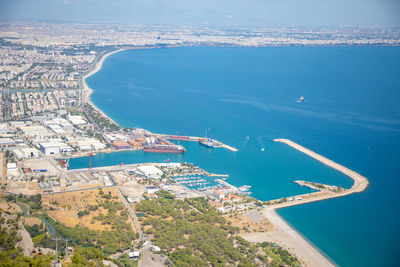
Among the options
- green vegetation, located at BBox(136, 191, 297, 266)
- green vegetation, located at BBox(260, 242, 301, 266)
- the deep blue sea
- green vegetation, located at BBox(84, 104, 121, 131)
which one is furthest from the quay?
green vegetation, located at BBox(84, 104, 121, 131)

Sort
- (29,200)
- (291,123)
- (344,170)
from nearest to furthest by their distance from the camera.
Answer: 1. (29,200)
2. (344,170)
3. (291,123)

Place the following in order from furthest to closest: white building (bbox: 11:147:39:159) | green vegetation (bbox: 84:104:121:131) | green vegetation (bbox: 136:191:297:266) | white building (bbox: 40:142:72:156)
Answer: green vegetation (bbox: 84:104:121:131)
white building (bbox: 40:142:72:156)
white building (bbox: 11:147:39:159)
green vegetation (bbox: 136:191:297:266)

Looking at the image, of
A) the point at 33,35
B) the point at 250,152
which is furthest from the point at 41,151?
the point at 33,35

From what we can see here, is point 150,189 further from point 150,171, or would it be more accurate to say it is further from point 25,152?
point 25,152

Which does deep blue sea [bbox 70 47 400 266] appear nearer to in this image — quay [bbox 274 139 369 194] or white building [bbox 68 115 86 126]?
quay [bbox 274 139 369 194]

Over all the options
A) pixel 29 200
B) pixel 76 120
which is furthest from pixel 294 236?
pixel 76 120

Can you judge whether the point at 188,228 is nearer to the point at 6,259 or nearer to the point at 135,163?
the point at 6,259

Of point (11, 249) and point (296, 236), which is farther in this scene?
point (296, 236)
